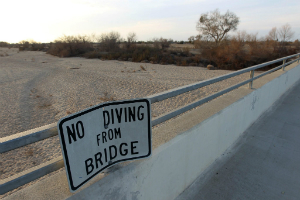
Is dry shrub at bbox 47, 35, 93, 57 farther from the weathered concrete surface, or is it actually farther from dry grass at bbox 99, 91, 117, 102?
the weathered concrete surface

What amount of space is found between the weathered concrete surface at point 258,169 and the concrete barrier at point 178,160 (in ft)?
0.48

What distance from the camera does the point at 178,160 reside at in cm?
247

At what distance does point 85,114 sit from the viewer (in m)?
1.47

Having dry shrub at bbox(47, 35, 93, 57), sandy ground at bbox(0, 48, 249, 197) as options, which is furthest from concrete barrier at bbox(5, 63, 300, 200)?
dry shrub at bbox(47, 35, 93, 57)

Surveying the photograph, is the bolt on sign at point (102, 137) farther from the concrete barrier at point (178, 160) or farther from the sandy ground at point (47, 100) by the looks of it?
the sandy ground at point (47, 100)

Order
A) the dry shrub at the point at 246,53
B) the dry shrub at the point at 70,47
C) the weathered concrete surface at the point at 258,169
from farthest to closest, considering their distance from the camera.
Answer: the dry shrub at the point at 70,47 < the dry shrub at the point at 246,53 < the weathered concrete surface at the point at 258,169

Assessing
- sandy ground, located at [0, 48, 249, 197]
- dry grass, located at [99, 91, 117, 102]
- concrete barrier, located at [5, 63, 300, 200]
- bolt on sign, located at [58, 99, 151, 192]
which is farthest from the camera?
dry grass, located at [99, 91, 117, 102]

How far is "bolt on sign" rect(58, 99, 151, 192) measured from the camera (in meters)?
1.41

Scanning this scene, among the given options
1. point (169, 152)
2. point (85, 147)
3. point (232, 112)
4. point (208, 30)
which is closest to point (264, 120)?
point (232, 112)

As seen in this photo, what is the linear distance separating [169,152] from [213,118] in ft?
3.49

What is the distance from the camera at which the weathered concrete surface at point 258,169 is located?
2.68 m

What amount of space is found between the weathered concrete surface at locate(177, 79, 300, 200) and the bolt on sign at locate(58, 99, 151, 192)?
1.21 m

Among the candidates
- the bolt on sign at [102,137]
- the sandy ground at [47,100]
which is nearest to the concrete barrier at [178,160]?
the bolt on sign at [102,137]

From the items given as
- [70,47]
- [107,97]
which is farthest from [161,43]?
[107,97]
